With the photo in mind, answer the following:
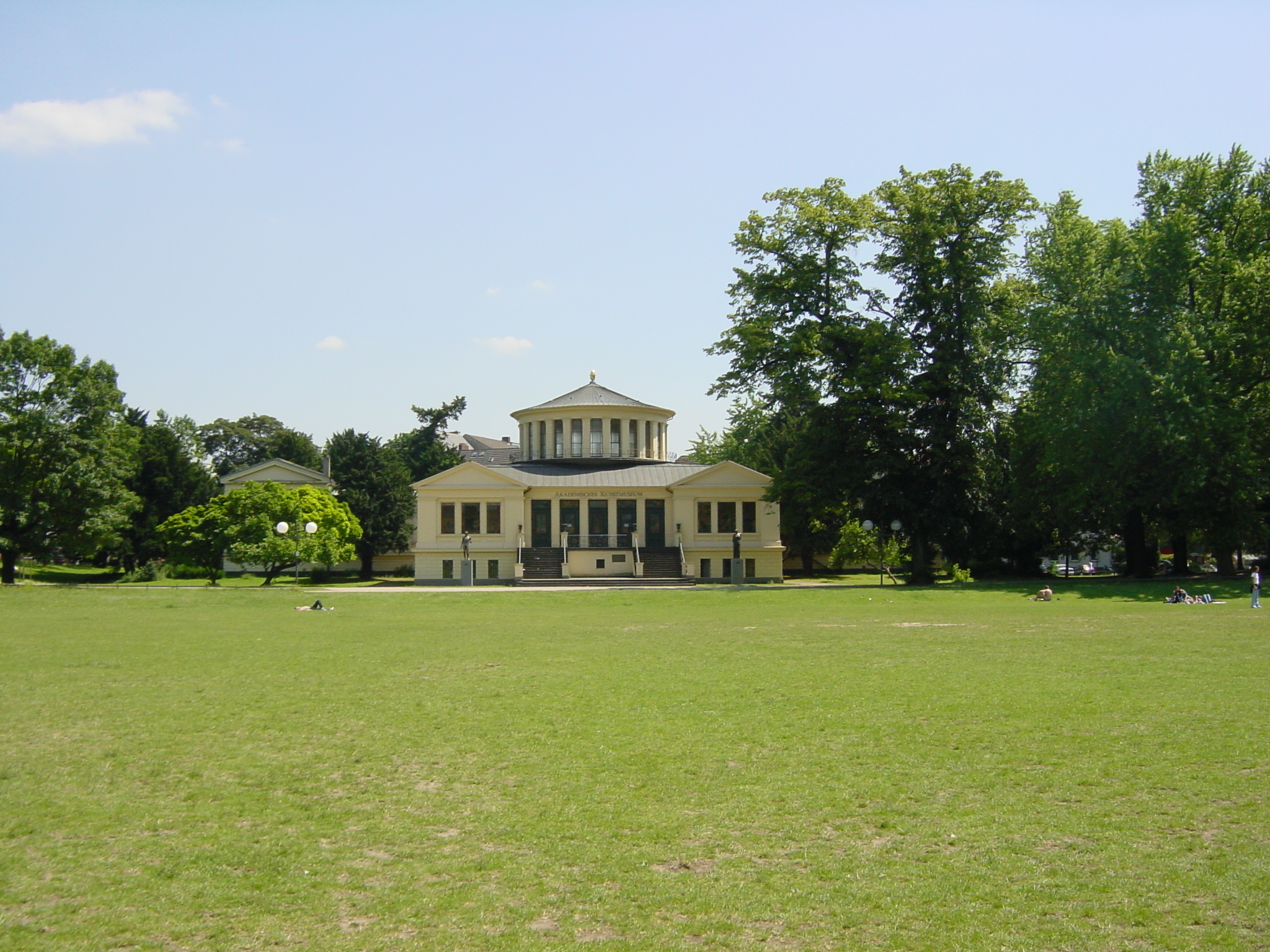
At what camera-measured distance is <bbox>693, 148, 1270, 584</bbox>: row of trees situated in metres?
41.8

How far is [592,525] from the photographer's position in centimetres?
6272

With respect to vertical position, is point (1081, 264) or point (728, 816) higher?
point (1081, 264)

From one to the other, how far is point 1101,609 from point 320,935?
29.6 m

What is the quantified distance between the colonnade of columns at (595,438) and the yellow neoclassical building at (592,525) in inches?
192

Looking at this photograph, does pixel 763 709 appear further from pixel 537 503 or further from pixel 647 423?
pixel 647 423

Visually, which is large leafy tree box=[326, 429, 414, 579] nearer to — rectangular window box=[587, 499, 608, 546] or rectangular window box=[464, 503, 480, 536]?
rectangular window box=[464, 503, 480, 536]

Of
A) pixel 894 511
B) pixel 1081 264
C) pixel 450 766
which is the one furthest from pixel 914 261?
pixel 450 766

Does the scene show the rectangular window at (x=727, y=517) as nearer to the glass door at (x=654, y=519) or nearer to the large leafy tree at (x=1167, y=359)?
the glass door at (x=654, y=519)

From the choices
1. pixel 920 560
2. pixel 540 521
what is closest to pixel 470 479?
pixel 540 521

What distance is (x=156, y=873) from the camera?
7480mm

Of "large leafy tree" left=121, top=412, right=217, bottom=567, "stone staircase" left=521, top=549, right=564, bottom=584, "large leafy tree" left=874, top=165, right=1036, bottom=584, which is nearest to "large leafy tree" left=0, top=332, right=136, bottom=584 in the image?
"large leafy tree" left=121, top=412, right=217, bottom=567

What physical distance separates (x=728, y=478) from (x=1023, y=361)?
17396 millimetres

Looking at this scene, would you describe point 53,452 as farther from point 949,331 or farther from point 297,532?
point 949,331

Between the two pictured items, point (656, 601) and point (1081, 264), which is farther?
point (1081, 264)
